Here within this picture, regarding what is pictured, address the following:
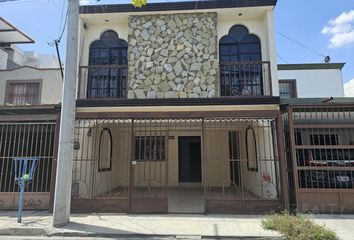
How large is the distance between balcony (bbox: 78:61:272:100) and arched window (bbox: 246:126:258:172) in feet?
4.87

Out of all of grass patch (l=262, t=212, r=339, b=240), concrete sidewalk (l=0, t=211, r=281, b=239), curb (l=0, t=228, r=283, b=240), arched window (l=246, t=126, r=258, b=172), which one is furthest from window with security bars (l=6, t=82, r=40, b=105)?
grass patch (l=262, t=212, r=339, b=240)

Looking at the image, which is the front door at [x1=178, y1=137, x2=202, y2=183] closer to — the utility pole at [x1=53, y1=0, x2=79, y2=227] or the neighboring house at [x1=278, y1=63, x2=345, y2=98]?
the neighboring house at [x1=278, y1=63, x2=345, y2=98]

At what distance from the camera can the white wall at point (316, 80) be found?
1438 cm

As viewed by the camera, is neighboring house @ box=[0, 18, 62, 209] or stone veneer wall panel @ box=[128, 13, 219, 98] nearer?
neighboring house @ box=[0, 18, 62, 209]

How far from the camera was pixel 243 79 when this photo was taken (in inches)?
381

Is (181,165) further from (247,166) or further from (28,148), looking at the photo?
(28,148)

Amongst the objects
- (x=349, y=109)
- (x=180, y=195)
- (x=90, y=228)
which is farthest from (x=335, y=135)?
(x=90, y=228)

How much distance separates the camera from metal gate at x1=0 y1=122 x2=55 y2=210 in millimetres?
8875

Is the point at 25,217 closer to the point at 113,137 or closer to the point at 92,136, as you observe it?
the point at 92,136

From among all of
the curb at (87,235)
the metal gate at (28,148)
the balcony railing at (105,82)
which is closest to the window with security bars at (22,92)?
the metal gate at (28,148)

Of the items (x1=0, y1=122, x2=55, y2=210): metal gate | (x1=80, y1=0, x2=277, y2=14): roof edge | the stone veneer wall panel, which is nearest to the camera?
(x1=0, y1=122, x2=55, y2=210): metal gate

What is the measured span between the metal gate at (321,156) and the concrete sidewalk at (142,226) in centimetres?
193

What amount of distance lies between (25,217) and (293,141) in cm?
798

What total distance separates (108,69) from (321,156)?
7.86 metres
